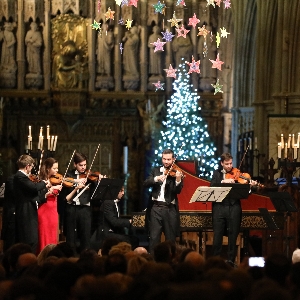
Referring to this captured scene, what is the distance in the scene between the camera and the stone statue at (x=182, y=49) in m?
25.9

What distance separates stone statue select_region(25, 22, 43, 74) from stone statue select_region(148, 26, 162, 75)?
9.55 ft

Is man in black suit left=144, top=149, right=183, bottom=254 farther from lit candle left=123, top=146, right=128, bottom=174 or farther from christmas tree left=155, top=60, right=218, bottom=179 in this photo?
lit candle left=123, top=146, right=128, bottom=174

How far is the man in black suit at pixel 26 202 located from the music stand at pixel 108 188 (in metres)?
0.73

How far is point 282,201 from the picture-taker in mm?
13164

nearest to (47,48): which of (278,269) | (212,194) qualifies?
(212,194)

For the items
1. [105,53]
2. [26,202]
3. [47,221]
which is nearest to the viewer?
[26,202]

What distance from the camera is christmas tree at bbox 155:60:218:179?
24.0 metres

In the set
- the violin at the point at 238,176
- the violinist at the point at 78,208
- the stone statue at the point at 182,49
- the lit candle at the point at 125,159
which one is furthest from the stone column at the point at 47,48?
the violin at the point at 238,176

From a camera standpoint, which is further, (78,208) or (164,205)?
(78,208)

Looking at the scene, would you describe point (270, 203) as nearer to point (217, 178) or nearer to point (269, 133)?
point (217, 178)

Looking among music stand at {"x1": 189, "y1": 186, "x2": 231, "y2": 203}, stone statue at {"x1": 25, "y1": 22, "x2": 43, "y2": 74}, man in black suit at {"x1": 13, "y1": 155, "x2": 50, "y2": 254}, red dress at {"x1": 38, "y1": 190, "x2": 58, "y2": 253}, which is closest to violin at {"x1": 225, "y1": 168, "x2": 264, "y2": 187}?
music stand at {"x1": 189, "y1": 186, "x2": 231, "y2": 203}

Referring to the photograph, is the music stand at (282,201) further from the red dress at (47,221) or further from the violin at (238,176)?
the red dress at (47,221)

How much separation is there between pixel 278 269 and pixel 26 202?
20.6 ft

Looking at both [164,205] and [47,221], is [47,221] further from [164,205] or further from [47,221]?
[164,205]
